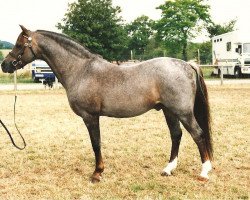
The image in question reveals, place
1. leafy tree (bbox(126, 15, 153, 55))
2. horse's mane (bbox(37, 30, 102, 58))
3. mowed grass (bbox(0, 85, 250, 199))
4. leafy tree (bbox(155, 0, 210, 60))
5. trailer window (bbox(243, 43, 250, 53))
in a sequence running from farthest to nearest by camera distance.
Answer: leafy tree (bbox(126, 15, 153, 55)) < leafy tree (bbox(155, 0, 210, 60)) < trailer window (bbox(243, 43, 250, 53)) < horse's mane (bbox(37, 30, 102, 58)) < mowed grass (bbox(0, 85, 250, 199))

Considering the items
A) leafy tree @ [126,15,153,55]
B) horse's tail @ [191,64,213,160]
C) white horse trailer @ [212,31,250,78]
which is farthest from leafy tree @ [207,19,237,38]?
horse's tail @ [191,64,213,160]

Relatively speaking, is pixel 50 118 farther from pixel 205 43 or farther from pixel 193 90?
pixel 205 43

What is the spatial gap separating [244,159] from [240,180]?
44.9 inches

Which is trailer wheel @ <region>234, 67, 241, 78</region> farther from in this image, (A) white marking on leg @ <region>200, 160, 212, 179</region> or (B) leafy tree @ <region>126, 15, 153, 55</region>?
(B) leafy tree @ <region>126, 15, 153, 55</region>

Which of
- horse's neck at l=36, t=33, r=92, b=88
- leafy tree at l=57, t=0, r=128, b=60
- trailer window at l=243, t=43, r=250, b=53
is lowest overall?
horse's neck at l=36, t=33, r=92, b=88

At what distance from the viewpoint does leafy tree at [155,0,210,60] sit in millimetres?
42938

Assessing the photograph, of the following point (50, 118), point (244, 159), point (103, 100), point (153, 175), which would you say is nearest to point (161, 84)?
point (103, 100)

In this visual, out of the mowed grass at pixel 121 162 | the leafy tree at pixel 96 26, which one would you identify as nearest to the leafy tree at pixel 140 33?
the leafy tree at pixel 96 26

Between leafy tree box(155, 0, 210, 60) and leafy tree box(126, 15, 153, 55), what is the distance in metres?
28.6

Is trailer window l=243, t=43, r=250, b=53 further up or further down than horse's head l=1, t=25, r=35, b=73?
further up

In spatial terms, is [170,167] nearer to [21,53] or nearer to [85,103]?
[85,103]

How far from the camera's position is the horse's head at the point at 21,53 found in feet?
17.9

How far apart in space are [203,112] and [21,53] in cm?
285

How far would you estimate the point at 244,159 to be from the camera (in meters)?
6.28
